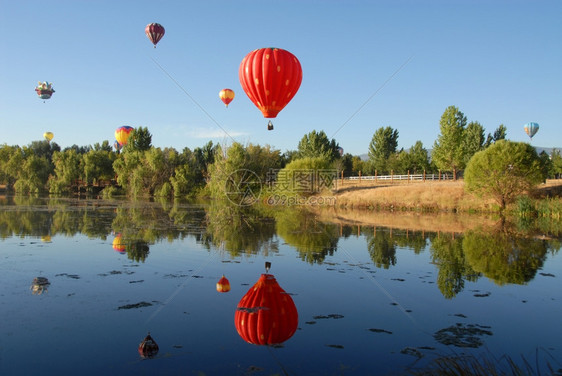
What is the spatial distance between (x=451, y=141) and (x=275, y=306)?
47.2 metres

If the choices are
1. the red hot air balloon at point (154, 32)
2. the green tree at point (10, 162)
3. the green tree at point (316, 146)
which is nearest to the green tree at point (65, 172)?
the green tree at point (10, 162)

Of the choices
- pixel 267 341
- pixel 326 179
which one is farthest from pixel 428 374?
pixel 326 179

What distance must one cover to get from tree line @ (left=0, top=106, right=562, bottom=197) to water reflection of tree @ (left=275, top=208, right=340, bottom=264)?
65.3 feet

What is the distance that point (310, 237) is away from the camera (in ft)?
56.2

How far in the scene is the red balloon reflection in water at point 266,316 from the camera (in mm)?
6281

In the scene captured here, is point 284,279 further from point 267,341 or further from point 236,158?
point 236,158

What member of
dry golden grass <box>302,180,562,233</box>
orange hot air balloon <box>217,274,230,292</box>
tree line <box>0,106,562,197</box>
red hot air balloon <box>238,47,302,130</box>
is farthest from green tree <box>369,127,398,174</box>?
orange hot air balloon <box>217,274,230,292</box>

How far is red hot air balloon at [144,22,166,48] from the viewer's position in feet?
104

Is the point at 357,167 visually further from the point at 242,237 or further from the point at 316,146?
the point at 242,237

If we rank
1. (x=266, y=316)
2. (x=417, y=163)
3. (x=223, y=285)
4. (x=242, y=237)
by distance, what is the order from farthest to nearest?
(x=417, y=163) < (x=242, y=237) < (x=223, y=285) < (x=266, y=316)

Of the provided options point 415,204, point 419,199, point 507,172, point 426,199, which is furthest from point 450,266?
point 419,199

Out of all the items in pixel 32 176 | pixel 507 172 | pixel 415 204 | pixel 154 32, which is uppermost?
pixel 154 32

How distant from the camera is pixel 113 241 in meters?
15.0

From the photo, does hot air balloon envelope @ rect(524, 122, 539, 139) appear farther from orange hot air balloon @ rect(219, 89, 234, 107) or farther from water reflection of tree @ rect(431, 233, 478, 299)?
water reflection of tree @ rect(431, 233, 478, 299)
